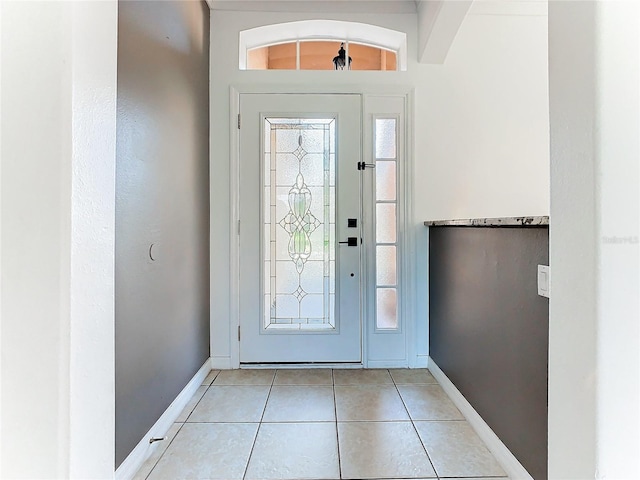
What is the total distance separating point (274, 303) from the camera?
7.94 feet

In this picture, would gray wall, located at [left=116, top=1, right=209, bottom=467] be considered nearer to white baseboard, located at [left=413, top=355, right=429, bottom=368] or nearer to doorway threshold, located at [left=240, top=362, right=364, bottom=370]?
doorway threshold, located at [left=240, top=362, right=364, bottom=370]

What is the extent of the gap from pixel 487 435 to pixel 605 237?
4.20 feet

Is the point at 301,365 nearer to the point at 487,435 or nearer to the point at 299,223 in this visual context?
the point at 299,223

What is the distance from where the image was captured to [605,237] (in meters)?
0.63

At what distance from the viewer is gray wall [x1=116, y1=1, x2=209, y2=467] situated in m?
1.31

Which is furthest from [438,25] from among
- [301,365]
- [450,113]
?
[301,365]

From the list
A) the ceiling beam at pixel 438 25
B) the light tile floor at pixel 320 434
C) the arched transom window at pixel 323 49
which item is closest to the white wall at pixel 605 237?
the light tile floor at pixel 320 434

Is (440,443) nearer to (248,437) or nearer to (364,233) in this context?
(248,437)

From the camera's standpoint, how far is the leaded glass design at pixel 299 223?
2.40 m

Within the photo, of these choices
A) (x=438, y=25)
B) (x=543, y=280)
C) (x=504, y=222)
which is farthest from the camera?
(x=438, y=25)

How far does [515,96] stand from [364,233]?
1.53 m

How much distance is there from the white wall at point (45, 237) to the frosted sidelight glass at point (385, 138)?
6.26 ft

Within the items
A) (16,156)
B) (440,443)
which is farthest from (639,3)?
(440,443)

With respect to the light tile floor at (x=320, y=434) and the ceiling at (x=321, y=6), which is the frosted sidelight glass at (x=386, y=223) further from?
the ceiling at (x=321, y=6)
